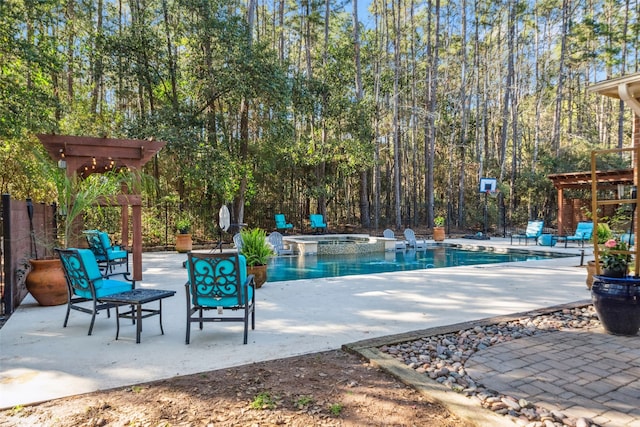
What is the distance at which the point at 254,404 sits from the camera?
83.2 inches

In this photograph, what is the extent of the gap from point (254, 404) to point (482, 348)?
6.03 feet

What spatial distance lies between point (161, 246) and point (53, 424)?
33.1 ft

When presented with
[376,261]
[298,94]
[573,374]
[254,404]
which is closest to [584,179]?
[376,261]

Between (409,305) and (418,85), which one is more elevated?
(418,85)

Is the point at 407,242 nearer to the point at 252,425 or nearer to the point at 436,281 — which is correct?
the point at 436,281

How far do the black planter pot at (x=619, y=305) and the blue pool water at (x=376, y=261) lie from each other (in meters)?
4.75

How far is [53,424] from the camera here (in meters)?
1.94

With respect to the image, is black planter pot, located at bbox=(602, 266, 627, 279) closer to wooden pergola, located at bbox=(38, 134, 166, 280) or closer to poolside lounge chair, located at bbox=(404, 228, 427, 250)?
wooden pergola, located at bbox=(38, 134, 166, 280)

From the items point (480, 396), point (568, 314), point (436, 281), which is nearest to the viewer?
point (480, 396)

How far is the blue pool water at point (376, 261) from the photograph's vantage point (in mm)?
8172

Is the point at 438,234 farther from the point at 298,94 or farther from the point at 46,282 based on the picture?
the point at 46,282

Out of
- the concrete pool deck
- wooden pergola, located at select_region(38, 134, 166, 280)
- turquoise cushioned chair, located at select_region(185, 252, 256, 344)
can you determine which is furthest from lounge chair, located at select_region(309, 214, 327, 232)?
turquoise cushioned chair, located at select_region(185, 252, 256, 344)

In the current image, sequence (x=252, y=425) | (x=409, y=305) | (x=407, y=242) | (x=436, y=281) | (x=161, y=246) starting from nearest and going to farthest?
(x=252, y=425), (x=409, y=305), (x=436, y=281), (x=161, y=246), (x=407, y=242)

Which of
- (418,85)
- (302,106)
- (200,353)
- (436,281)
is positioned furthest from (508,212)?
(200,353)
